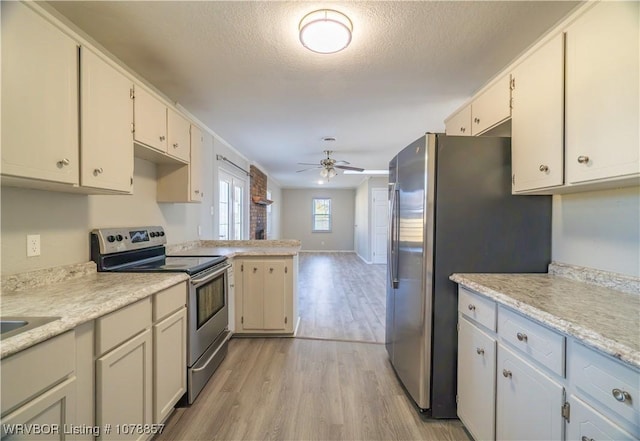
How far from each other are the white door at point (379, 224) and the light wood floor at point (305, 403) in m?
5.35

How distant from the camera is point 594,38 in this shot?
1228 mm

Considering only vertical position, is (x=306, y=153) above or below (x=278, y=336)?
above

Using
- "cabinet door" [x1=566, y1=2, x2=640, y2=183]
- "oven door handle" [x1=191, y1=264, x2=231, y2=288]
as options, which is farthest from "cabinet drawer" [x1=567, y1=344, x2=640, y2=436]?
"oven door handle" [x1=191, y1=264, x2=231, y2=288]

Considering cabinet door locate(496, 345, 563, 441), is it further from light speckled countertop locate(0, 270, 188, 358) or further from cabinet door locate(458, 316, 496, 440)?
light speckled countertop locate(0, 270, 188, 358)

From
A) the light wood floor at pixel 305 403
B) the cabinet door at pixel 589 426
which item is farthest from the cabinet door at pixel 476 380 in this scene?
the cabinet door at pixel 589 426

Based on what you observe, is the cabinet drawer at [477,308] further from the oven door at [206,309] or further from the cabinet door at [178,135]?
the cabinet door at [178,135]

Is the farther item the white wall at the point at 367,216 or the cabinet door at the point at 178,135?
the white wall at the point at 367,216

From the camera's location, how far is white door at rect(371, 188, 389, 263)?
7.99 metres

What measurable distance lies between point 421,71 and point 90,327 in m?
2.60

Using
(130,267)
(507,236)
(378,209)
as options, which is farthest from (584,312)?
(378,209)

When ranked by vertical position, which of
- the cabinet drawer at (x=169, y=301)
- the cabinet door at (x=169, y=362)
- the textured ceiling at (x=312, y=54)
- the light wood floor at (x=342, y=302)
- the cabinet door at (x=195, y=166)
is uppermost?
the textured ceiling at (x=312, y=54)

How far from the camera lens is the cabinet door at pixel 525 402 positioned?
108 cm

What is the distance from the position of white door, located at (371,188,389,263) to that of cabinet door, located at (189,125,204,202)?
19.3 feet

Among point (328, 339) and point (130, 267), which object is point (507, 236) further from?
point (130, 267)
